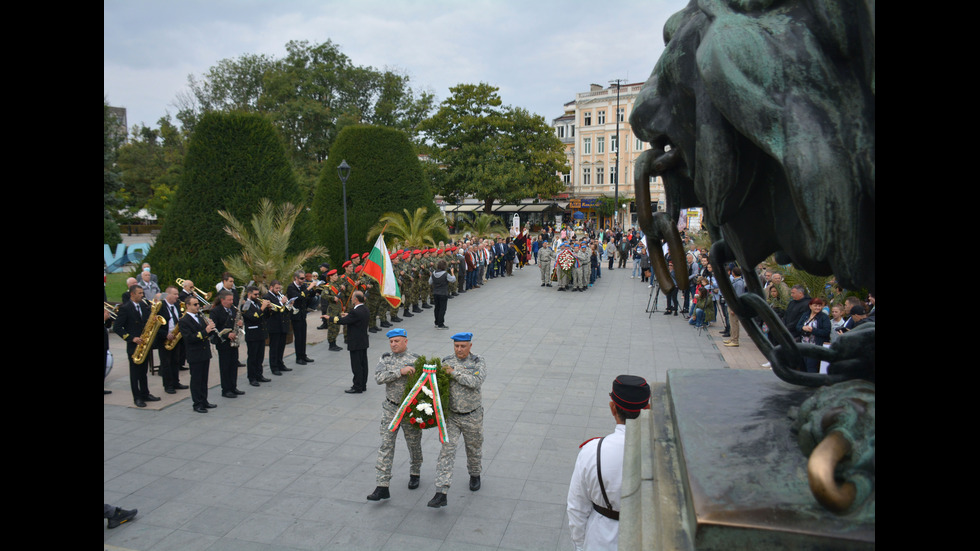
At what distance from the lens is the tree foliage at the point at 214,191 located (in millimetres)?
17062

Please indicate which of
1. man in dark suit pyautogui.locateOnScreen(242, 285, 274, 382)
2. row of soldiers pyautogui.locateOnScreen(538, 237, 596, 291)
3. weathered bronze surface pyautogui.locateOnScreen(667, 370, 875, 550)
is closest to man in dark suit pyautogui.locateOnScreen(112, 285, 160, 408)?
man in dark suit pyautogui.locateOnScreen(242, 285, 274, 382)

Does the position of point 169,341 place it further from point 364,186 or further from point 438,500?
point 364,186

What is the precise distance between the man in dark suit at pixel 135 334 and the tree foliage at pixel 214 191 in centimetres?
664

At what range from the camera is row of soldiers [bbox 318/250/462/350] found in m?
14.3

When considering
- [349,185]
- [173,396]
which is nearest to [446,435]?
[173,396]

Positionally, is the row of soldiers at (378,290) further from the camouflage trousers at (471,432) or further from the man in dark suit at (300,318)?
the camouflage trousers at (471,432)

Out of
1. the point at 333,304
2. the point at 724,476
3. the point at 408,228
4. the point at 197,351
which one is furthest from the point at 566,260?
the point at 724,476

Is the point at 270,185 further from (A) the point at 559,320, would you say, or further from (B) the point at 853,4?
(B) the point at 853,4

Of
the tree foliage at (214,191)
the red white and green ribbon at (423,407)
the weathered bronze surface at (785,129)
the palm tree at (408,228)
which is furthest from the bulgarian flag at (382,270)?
the weathered bronze surface at (785,129)

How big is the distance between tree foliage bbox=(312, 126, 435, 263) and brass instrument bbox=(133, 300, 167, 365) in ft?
45.9

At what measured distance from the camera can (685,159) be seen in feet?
9.00

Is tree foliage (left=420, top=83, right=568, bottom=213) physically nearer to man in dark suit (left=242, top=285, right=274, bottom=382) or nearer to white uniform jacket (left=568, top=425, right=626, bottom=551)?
man in dark suit (left=242, top=285, right=274, bottom=382)

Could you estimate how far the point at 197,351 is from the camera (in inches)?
377

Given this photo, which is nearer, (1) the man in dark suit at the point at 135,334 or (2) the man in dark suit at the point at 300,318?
(1) the man in dark suit at the point at 135,334
